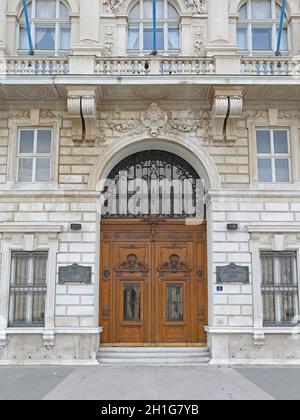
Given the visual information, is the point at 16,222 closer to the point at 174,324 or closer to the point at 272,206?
the point at 174,324

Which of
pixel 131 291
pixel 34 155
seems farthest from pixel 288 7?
pixel 131 291

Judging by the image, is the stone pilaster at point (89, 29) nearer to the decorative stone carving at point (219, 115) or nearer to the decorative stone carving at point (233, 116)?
the decorative stone carving at point (219, 115)

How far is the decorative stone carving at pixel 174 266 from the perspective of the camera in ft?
50.0

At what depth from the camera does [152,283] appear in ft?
49.7

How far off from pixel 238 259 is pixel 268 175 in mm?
2742

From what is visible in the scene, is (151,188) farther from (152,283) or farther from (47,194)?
(47,194)

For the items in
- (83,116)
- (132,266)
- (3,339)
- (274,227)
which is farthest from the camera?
(132,266)

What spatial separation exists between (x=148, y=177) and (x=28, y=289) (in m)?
4.95

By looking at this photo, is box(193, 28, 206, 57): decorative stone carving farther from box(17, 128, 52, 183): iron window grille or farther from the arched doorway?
box(17, 128, 52, 183): iron window grille

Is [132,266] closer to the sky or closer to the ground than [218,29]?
closer to the ground

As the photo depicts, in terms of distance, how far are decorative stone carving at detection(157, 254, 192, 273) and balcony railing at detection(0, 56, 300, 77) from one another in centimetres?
558

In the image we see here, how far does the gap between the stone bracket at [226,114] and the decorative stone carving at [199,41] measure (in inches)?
72.9

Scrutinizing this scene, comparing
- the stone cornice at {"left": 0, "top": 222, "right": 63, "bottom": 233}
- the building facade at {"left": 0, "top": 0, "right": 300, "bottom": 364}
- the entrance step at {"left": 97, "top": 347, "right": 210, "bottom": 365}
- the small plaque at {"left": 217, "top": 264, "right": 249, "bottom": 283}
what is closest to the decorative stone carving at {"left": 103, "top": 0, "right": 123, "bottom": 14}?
the building facade at {"left": 0, "top": 0, "right": 300, "bottom": 364}
